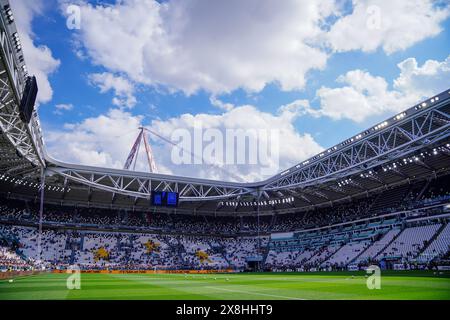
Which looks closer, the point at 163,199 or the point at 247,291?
the point at 247,291

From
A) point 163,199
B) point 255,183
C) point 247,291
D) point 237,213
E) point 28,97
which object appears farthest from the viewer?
point 237,213

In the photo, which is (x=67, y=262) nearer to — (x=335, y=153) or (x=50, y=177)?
(x=50, y=177)

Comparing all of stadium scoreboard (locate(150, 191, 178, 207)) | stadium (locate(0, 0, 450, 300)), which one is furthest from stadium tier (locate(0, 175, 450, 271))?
stadium scoreboard (locate(150, 191, 178, 207))

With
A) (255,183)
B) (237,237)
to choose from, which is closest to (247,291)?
(255,183)

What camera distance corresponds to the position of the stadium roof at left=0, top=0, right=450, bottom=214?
1260 inches

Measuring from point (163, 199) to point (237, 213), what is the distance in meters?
30.9

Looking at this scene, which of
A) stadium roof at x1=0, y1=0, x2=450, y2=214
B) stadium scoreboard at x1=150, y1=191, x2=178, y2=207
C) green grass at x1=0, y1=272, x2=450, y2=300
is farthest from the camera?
stadium scoreboard at x1=150, y1=191, x2=178, y2=207

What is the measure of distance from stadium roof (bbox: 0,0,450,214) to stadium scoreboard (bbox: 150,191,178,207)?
16.1 ft

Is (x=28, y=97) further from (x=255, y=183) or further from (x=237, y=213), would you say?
(x=237, y=213)

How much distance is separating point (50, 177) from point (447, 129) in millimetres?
54781

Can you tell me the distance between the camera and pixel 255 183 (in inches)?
2507

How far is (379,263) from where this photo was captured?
4525cm

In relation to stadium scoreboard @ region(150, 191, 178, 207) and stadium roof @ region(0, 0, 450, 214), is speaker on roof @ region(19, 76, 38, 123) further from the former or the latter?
stadium scoreboard @ region(150, 191, 178, 207)

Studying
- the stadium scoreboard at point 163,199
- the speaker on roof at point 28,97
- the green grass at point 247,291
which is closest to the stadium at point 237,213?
the stadium scoreboard at point 163,199
